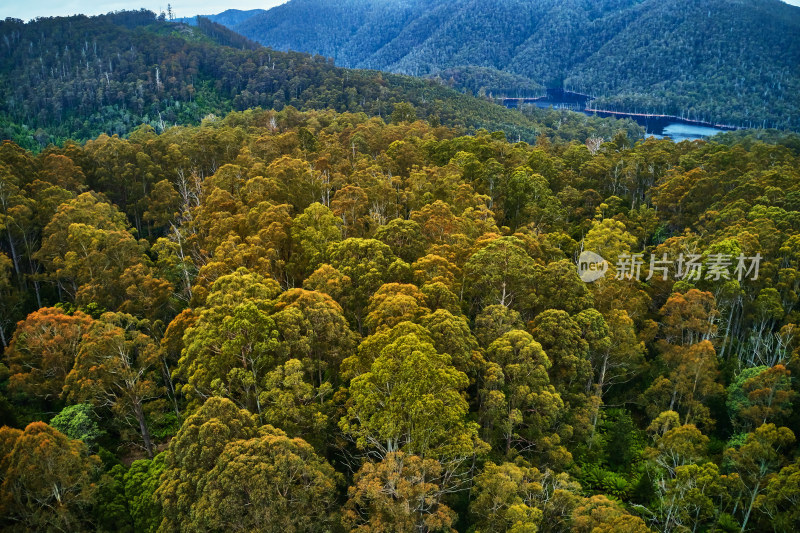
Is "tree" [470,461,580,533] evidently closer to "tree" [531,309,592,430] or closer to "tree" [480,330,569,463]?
"tree" [480,330,569,463]

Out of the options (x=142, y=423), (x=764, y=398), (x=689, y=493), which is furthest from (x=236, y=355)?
(x=764, y=398)

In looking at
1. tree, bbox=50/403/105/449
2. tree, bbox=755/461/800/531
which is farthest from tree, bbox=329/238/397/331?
tree, bbox=755/461/800/531

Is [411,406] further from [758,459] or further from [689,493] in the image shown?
[758,459]

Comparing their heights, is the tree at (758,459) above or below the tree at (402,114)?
below

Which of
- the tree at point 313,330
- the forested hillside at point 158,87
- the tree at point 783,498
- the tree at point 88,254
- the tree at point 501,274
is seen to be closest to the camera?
the tree at point 783,498

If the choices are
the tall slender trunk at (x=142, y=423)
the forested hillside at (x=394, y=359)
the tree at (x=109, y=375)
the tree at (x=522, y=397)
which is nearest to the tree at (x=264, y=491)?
the forested hillside at (x=394, y=359)

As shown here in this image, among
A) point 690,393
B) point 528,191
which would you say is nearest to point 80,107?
point 528,191

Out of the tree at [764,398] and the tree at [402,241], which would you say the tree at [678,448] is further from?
the tree at [402,241]
